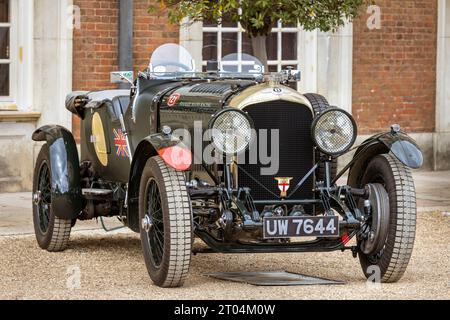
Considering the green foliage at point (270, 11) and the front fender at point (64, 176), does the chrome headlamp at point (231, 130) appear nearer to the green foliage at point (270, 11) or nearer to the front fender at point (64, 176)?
the front fender at point (64, 176)

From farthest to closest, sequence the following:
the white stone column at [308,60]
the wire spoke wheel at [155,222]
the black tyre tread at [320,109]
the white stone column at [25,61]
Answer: the white stone column at [308,60], the white stone column at [25,61], the black tyre tread at [320,109], the wire spoke wheel at [155,222]

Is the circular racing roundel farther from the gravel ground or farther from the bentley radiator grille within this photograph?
the gravel ground

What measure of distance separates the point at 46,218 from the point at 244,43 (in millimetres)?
5705

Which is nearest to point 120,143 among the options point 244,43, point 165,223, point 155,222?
point 155,222

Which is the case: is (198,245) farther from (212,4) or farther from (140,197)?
(212,4)

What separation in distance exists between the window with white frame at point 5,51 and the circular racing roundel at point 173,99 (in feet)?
16.7

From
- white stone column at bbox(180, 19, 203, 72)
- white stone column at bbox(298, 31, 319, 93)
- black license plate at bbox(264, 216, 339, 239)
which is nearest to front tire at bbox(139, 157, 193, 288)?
black license plate at bbox(264, 216, 339, 239)

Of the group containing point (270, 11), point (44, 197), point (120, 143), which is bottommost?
point (44, 197)

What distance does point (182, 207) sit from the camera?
7016 mm

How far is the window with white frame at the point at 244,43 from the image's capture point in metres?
14.0

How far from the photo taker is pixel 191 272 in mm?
7965

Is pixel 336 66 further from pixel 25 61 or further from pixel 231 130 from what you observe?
pixel 231 130

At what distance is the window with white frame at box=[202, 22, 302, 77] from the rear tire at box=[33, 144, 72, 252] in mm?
5040

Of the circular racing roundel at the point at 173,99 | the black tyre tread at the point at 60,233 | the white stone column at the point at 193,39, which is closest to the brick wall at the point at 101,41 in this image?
the white stone column at the point at 193,39
